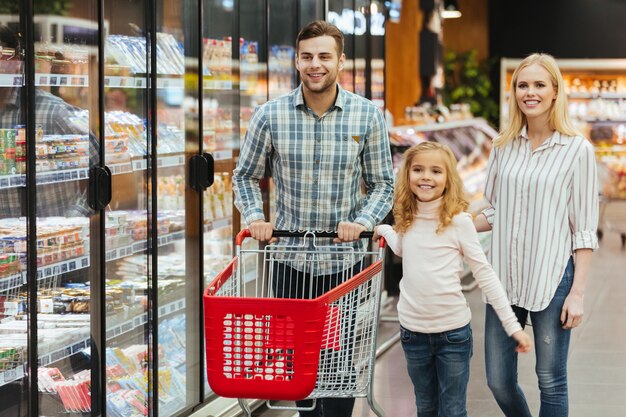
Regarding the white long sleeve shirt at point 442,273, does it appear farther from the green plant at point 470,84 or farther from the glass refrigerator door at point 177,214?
the green plant at point 470,84

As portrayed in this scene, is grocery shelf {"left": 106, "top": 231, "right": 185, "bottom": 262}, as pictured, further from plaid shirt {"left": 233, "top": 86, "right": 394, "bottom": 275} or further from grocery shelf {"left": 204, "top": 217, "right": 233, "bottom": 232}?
plaid shirt {"left": 233, "top": 86, "right": 394, "bottom": 275}

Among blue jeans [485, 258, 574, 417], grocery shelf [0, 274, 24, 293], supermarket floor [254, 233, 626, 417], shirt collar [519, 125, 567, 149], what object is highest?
shirt collar [519, 125, 567, 149]

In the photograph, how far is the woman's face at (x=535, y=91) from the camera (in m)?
3.73

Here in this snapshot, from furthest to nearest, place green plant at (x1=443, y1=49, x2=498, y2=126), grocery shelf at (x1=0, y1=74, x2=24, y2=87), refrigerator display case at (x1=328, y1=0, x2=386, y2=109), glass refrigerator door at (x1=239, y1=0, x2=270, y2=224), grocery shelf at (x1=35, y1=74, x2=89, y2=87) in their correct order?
1. green plant at (x1=443, y1=49, x2=498, y2=126)
2. refrigerator display case at (x1=328, y1=0, x2=386, y2=109)
3. glass refrigerator door at (x1=239, y1=0, x2=270, y2=224)
4. grocery shelf at (x1=35, y1=74, x2=89, y2=87)
5. grocery shelf at (x1=0, y1=74, x2=24, y2=87)

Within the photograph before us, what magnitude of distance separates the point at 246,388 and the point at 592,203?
4.61 ft

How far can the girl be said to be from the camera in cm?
350

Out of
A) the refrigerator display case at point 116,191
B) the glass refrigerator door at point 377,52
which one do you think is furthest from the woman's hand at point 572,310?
the glass refrigerator door at point 377,52

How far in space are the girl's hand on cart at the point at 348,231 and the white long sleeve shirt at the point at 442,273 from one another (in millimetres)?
166

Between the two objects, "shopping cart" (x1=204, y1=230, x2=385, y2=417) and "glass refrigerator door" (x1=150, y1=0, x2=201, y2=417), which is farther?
"glass refrigerator door" (x1=150, y1=0, x2=201, y2=417)

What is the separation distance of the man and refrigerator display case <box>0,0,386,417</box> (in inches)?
23.1

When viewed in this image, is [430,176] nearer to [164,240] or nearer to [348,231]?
[348,231]

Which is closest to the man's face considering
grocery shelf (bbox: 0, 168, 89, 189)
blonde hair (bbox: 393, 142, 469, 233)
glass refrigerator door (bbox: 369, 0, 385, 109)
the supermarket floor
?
blonde hair (bbox: 393, 142, 469, 233)

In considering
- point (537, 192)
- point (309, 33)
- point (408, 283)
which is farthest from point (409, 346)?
point (309, 33)

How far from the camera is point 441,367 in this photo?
141 inches
